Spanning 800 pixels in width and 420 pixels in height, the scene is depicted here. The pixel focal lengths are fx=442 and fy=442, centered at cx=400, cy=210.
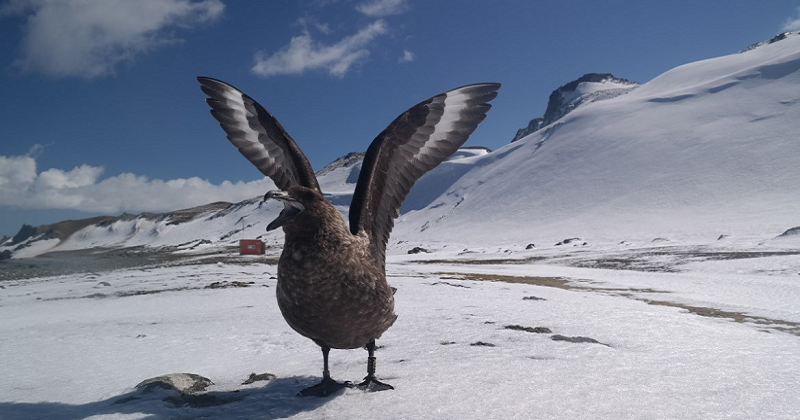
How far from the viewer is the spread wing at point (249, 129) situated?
425 cm

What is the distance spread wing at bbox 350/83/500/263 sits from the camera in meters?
3.75

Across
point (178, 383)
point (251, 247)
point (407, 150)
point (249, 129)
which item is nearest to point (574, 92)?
point (251, 247)

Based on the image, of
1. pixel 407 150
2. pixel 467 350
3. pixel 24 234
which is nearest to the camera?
pixel 467 350

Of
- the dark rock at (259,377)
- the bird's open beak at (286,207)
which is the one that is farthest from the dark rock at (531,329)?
the bird's open beak at (286,207)

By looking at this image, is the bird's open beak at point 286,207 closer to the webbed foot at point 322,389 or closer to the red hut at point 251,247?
the webbed foot at point 322,389

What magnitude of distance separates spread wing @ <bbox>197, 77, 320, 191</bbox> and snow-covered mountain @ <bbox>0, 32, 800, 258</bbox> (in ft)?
87.3

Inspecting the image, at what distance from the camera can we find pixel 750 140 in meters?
43.1

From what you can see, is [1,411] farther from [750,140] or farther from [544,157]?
[544,157]

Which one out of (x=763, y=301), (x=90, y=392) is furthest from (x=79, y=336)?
(x=763, y=301)

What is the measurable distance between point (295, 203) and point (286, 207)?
0.29ft

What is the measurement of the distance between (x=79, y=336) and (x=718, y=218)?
37664 millimetres

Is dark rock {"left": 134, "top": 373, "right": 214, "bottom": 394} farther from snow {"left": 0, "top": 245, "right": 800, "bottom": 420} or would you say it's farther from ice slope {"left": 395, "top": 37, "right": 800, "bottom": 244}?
ice slope {"left": 395, "top": 37, "right": 800, "bottom": 244}

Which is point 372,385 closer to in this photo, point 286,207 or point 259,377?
point 259,377

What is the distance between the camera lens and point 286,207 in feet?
9.36
